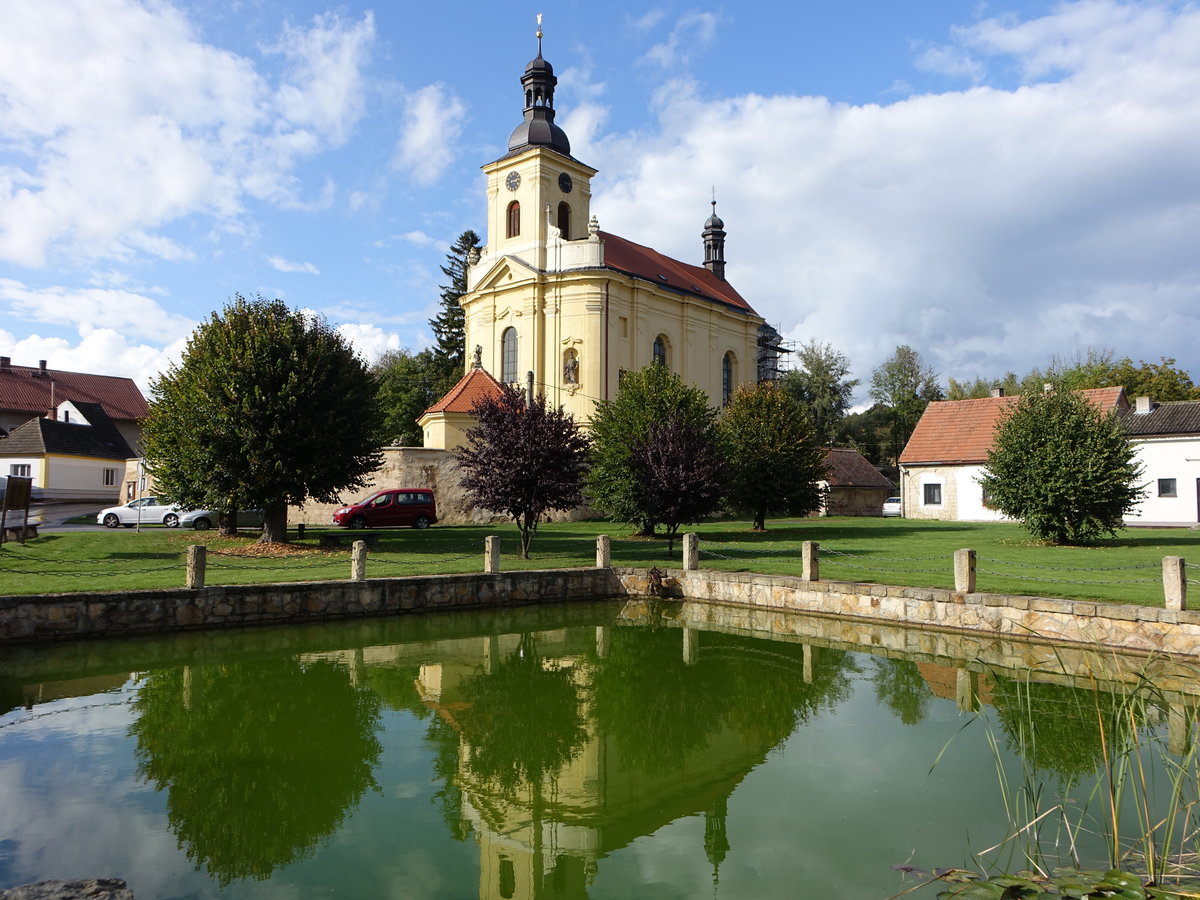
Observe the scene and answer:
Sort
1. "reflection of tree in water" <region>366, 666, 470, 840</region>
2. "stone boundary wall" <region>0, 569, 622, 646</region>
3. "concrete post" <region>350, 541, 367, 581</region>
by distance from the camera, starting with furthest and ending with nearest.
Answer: "concrete post" <region>350, 541, 367, 581</region> → "stone boundary wall" <region>0, 569, 622, 646</region> → "reflection of tree in water" <region>366, 666, 470, 840</region>

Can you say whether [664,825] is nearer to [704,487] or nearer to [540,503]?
[540,503]

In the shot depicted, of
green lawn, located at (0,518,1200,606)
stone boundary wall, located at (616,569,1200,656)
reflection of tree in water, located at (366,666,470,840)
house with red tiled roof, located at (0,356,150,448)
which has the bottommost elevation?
reflection of tree in water, located at (366,666,470,840)

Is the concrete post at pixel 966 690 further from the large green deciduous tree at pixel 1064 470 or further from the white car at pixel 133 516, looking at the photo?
the white car at pixel 133 516

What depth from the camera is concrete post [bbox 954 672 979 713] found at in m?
9.02

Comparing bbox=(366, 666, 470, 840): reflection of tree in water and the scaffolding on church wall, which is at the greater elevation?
the scaffolding on church wall

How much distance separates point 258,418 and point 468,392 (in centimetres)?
1643

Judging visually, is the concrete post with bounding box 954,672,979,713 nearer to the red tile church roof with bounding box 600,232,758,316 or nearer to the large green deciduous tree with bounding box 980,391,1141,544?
the large green deciduous tree with bounding box 980,391,1141,544

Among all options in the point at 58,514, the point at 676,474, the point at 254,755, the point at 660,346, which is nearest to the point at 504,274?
the point at 660,346

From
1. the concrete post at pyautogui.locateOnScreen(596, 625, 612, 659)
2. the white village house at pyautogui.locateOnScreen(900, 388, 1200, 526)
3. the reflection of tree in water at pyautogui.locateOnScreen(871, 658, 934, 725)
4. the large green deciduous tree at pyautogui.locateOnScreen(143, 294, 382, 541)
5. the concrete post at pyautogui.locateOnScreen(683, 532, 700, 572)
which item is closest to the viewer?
the reflection of tree in water at pyautogui.locateOnScreen(871, 658, 934, 725)

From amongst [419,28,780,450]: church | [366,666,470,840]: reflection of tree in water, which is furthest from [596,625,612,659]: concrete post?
[419,28,780,450]: church

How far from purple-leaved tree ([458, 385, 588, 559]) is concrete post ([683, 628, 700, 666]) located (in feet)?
23.5

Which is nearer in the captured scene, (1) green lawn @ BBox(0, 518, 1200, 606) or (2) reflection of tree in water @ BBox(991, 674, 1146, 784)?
(2) reflection of tree in water @ BBox(991, 674, 1146, 784)

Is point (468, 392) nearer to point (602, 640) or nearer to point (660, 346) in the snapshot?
point (660, 346)

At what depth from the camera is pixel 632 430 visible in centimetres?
2500
